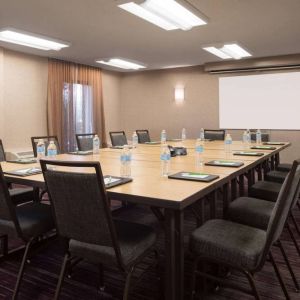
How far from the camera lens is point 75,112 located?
6918mm

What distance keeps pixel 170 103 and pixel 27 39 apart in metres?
4.21

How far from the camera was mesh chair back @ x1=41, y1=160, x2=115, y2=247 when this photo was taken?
1380 mm

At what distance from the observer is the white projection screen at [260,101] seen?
662 centimetres

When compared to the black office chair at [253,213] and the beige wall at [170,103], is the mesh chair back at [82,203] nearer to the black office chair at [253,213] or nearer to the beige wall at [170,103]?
the black office chair at [253,213]

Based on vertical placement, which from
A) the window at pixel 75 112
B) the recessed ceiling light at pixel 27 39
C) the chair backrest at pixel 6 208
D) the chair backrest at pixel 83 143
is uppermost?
the recessed ceiling light at pixel 27 39

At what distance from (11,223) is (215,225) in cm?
127

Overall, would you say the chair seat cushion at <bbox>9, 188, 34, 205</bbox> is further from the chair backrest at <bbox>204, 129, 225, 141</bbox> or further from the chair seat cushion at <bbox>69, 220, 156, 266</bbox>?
the chair backrest at <bbox>204, 129, 225, 141</bbox>

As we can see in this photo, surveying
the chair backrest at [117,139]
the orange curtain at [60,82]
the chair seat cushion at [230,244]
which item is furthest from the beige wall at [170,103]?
the chair seat cushion at [230,244]

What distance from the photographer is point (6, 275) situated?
7.25 feet

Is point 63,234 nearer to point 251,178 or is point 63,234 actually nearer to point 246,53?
point 251,178

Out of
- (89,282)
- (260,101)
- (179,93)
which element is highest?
(179,93)

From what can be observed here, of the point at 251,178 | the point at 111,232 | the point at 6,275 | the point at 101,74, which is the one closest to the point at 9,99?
the point at 101,74

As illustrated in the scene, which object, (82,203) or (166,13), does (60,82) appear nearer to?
(166,13)

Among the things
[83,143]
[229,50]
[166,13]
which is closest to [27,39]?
[83,143]
